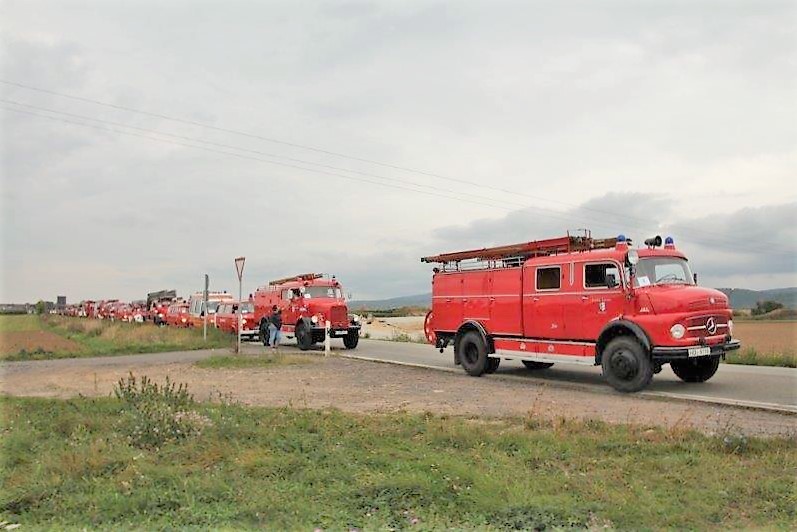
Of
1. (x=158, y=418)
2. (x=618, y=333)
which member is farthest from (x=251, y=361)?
(x=158, y=418)

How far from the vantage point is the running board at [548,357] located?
1322 cm

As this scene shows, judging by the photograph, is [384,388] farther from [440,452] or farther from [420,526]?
[420,526]

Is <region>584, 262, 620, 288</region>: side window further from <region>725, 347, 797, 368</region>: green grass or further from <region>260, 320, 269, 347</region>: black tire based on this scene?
<region>260, 320, 269, 347</region>: black tire

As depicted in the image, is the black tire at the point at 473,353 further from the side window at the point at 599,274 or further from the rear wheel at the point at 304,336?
the rear wheel at the point at 304,336

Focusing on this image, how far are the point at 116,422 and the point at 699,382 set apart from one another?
11002 mm

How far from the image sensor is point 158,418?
7914mm

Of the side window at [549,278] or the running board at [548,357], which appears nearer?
the running board at [548,357]

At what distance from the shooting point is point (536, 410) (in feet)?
33.1

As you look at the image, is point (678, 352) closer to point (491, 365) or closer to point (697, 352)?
point (697, 352)

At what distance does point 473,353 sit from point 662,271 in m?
4.92

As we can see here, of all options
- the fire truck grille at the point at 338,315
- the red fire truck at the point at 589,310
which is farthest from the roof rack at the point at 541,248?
the fire truck grille at the point at 338,315

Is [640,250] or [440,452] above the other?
[640,250]

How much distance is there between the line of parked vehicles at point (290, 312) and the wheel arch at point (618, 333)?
423 inches

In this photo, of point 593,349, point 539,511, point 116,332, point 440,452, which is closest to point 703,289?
point 593,349
